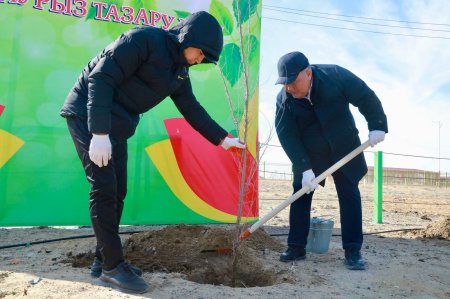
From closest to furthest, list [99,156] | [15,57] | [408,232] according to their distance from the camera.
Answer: [99,156] → [15,57] → [408,232]

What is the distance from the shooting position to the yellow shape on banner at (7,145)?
4.35 m

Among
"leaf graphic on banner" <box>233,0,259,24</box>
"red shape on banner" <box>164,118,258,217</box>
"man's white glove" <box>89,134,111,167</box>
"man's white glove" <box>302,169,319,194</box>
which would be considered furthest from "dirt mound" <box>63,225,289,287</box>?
"leaf graphic on banner" <box>233,0,259,24</box>

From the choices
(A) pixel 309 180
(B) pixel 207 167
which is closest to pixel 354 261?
(A) pixel 309 180

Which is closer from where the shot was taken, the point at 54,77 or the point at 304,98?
the point at 304,98

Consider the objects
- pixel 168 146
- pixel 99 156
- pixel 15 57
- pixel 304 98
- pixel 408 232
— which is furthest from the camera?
pixel 408 232

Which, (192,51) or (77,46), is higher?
(77,46)

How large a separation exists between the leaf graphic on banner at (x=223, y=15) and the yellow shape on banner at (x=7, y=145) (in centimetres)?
260

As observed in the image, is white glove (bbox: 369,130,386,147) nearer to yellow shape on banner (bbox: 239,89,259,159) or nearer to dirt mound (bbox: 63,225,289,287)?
dirt mound (bbox: 63,225,289,287)

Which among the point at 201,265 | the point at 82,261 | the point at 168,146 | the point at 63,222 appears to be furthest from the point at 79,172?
the point at 201,265

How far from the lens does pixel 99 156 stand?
2.25m

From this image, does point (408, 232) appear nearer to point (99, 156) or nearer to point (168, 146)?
point (168, 146)

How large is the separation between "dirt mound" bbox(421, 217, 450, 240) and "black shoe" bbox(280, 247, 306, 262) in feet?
7.29

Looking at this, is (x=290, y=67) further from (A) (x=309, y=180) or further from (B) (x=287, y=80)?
(A) (x=309, y=180)

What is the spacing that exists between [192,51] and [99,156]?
2.59ft
